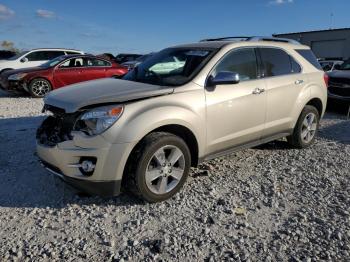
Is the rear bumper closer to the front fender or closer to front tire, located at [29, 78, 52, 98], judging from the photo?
the front fender

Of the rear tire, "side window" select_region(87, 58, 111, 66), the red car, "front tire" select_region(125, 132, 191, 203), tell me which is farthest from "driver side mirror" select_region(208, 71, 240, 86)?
"side window" select_region(87, 58, 111, 66)

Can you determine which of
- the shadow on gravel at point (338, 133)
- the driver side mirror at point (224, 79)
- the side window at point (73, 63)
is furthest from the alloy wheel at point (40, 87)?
the driver side mirror at point (224, 79)

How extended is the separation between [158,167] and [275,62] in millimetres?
2580

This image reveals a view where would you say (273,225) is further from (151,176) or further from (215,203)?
(151,176)

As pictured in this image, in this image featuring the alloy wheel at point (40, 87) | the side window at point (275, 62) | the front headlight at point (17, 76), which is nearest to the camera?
the side window at point (275, 62)

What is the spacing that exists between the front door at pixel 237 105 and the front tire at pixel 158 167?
496 mm

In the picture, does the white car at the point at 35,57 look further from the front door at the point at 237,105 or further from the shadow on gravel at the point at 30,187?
the front door at the point at 237,105

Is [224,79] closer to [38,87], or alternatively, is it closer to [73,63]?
[38,87]

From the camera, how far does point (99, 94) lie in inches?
163

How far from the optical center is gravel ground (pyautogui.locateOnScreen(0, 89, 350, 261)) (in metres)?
3.36

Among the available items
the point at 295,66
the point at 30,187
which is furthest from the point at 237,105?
the point at 30,187

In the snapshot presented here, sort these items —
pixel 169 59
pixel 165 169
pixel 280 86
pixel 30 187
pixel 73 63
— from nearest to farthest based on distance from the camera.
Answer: pixel 165 169, pixel 30 187, pixel 169 59, pixel 280 86, pixel 73 63

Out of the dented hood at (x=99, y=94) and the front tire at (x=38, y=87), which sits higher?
the dented hood at (x=99, y=94)

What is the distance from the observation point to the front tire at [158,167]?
157 inches
